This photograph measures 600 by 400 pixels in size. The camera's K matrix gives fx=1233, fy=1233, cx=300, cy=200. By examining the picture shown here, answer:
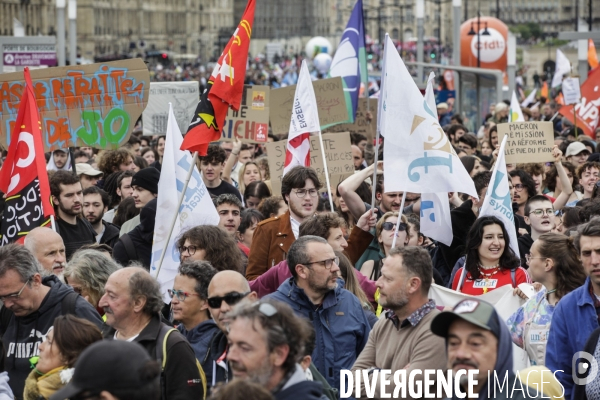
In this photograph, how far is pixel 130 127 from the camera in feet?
30.2

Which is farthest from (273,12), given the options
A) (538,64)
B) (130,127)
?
(130,127)

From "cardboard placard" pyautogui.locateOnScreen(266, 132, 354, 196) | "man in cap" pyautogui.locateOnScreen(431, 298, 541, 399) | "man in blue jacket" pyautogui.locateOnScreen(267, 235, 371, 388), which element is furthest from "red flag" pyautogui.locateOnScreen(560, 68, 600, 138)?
"man in cap" pyautogui.locateOnScreen(431, 298, 541, 399)

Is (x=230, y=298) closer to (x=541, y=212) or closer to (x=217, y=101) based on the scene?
(x=217, y=101)

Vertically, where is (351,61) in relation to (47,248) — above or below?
above

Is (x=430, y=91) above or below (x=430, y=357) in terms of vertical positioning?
above

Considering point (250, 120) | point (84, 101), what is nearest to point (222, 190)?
point (84, 101)

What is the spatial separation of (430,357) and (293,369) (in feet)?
3.14

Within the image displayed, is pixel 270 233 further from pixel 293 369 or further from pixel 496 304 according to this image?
pixel 293 369

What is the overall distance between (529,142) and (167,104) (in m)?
4.29

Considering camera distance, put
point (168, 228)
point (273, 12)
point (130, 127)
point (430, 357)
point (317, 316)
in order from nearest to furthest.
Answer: point (430, 357) < point (317, 316) < point (168, 228) < point (130, 127) < point (273, 12)

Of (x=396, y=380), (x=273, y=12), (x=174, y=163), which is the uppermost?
(x=273, y=12)

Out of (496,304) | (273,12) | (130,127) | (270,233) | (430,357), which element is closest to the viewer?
(430,357)

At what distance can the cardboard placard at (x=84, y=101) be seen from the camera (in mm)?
9125

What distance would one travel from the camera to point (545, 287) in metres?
A: 5.45
